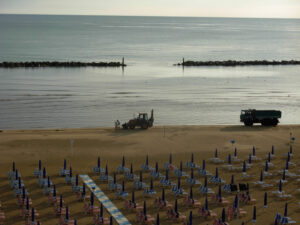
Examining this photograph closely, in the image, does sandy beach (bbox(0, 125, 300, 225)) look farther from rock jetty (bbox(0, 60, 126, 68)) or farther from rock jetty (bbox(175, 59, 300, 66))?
rock jetty (bbox(175, 59, 300, 66))

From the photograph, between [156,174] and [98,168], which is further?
[98,168]

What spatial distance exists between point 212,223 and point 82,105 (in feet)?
131

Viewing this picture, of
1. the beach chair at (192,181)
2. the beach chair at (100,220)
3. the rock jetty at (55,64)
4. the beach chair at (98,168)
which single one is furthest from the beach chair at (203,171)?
the rock jetty at (55,64)

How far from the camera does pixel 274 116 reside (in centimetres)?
4578

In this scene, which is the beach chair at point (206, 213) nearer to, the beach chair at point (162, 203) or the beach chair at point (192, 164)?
the beach chair at point (162, 203)

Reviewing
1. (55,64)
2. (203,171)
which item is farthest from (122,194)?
(55,64)

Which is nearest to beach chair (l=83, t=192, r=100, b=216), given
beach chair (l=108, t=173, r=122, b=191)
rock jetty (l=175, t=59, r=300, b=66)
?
beach chair (l=108, t=173, r=122, b=191)

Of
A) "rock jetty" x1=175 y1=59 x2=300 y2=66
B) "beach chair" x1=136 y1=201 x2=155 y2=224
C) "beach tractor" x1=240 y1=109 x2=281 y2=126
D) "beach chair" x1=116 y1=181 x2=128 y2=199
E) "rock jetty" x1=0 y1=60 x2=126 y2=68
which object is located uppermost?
"rock jetty" x1=175 y1=59 x2=300 y2=66

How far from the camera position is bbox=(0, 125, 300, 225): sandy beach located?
24453mm

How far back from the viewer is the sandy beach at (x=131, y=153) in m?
24.5

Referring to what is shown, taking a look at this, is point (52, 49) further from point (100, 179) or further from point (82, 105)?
point (100, 179)

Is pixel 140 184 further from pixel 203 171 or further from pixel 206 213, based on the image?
pixel 206 213

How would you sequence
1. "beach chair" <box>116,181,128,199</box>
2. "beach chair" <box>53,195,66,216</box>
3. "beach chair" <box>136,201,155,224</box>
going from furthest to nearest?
1. "beach chair" <box>116,181,128,199</box>
2. "beach chair" <box>53,195,66,216</box>
3. "beach chair" <box>136,201,155,224</box>

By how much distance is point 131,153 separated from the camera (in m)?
35.1
